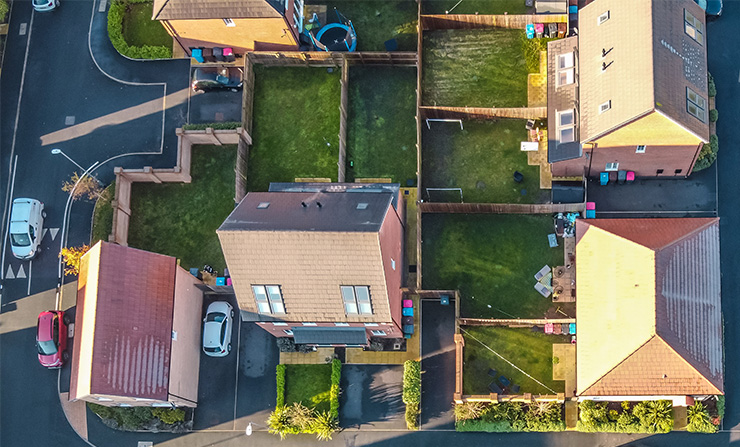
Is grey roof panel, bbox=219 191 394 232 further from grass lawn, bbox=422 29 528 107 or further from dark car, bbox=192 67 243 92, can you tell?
dark car, bbox=192 67 243 92

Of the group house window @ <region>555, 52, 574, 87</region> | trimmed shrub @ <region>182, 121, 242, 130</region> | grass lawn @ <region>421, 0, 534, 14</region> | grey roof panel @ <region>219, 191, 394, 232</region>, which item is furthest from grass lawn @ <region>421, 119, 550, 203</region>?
trimmed shrub @ <region>182, 121, 242, 130</region>

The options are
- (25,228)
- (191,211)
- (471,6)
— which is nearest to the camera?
(25,228)

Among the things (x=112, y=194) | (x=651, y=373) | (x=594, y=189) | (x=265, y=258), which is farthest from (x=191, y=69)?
(x=651, y=373)

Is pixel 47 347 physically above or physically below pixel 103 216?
below

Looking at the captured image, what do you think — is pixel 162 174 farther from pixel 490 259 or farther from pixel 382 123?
pixel 490 259

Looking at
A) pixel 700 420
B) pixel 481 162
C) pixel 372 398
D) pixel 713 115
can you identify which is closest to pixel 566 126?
pixel 481 162

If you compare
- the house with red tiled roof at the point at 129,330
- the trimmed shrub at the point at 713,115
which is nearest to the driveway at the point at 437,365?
the house with red tiled roof at the point at 129,330
